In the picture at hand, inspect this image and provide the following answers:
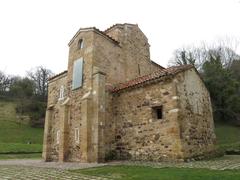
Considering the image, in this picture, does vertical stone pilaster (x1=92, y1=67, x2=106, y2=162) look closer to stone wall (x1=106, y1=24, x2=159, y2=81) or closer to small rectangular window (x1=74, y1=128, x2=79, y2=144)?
small rectangular window (x1=74, y1=128, x2=79, y2=144)

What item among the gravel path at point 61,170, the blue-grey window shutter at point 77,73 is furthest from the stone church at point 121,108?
the gravel path at point 61,170

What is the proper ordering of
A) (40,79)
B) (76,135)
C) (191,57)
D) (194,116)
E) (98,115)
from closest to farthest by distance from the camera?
(194,116), (98,115), (76,135), (191,57), (40,79)

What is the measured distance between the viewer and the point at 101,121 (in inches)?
563

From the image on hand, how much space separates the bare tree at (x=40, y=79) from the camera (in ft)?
189

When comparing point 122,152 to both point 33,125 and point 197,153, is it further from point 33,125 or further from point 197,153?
point 33,125

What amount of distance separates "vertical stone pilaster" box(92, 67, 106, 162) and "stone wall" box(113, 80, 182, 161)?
1047 mm

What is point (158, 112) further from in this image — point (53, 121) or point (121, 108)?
point (53, 121)

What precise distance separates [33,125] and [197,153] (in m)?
39.8

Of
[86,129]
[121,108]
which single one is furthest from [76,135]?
[121,108]

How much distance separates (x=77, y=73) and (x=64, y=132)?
4.05 metres

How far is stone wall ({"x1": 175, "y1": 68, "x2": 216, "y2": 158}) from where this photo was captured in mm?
12070

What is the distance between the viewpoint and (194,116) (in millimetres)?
13266

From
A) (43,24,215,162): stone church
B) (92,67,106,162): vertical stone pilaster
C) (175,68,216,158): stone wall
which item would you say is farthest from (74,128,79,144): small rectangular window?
(175,68,216,158): stone wall

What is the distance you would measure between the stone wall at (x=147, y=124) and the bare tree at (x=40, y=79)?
148ft
